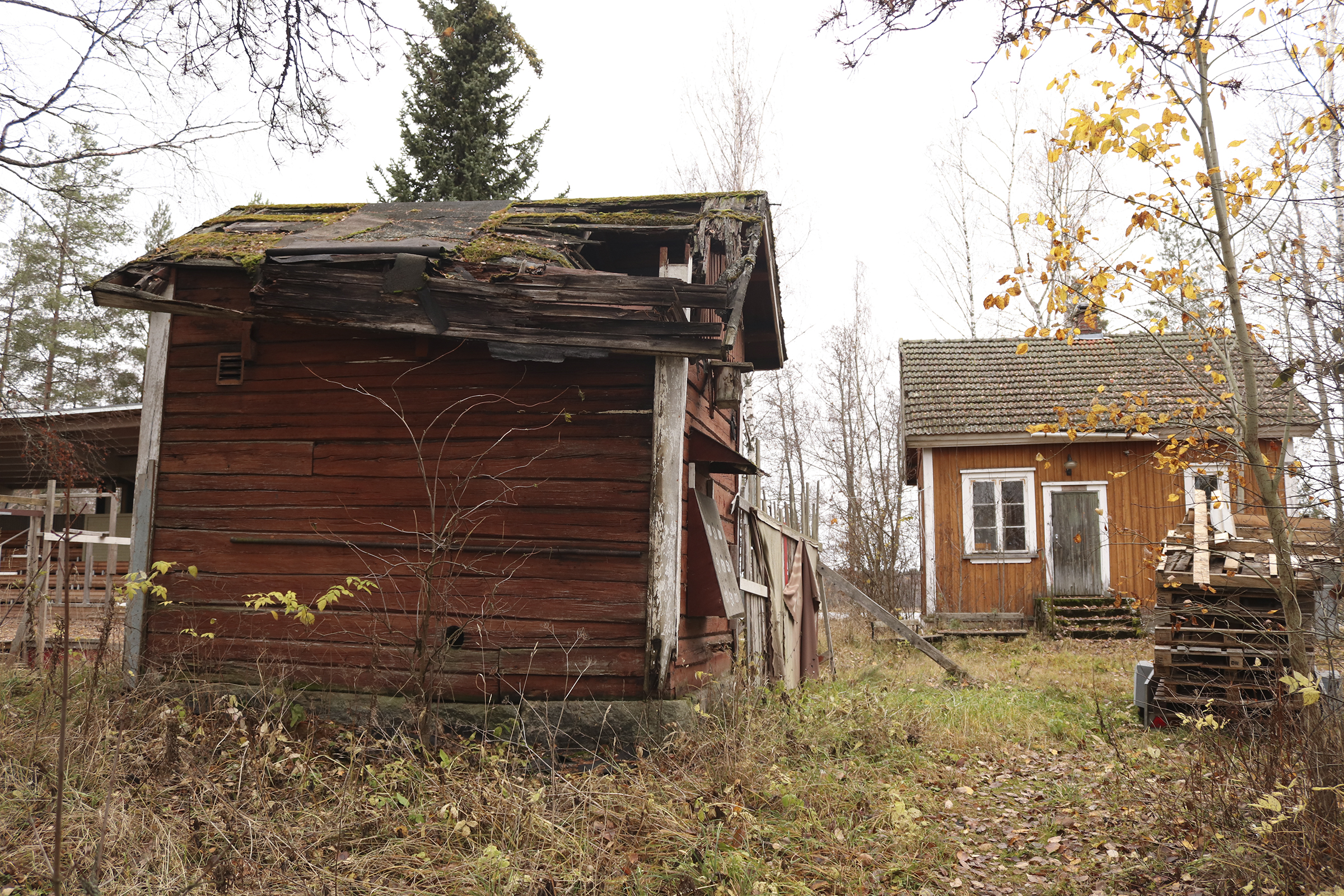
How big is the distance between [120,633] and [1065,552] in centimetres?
1469

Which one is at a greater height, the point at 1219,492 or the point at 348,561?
the point at 1219,492

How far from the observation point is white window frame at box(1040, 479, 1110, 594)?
53.5 ft

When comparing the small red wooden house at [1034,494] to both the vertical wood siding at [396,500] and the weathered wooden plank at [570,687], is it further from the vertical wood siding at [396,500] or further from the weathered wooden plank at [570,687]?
the weathered wooden plank at [570,687]

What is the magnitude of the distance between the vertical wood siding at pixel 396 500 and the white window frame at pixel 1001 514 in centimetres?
1170

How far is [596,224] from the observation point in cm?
755

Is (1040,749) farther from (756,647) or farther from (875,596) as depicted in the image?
(875,596)

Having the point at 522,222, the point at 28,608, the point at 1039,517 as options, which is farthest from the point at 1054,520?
the point at 28,608

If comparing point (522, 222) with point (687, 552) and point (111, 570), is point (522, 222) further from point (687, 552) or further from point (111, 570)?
point (111, 570)

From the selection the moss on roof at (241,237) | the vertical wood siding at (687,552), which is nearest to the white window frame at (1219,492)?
the vertical wood siding at (687,552)

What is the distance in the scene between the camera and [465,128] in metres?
18.9

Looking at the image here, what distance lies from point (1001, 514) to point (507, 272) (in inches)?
506

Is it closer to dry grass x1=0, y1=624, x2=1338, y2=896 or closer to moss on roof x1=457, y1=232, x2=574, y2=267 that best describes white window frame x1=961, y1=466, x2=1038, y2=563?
dry grass x1=0, y1=624, x2=1338, y2=896

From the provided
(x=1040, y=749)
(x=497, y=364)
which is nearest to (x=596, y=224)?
(x=497, y=364)

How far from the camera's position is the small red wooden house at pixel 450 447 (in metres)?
6.38
